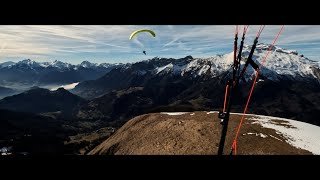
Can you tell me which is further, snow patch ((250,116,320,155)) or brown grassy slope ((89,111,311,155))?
snow patch ((250,116,320,155))

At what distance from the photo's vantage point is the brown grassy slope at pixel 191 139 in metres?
32.0

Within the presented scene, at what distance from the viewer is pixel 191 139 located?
3569 cm

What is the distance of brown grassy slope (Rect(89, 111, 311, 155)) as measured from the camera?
32.0 m

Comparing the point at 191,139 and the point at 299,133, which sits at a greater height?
the point at 191,139

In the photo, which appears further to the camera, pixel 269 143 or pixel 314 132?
pixel 314 132

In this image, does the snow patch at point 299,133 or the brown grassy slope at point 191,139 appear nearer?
the brown grassy slope at point 191,139

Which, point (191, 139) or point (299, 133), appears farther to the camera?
point (299, 133)
